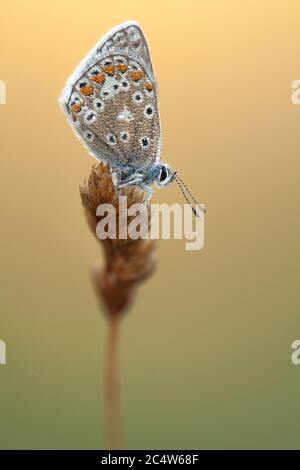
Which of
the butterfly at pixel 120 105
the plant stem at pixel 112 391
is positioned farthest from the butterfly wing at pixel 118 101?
the plant stem at pixel 112 391

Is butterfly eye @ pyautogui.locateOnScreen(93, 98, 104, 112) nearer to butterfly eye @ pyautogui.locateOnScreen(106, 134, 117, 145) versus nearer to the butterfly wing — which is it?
the butterfly wing

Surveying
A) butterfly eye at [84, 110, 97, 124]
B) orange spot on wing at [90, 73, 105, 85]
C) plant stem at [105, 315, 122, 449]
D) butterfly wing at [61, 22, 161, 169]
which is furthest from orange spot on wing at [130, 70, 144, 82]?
plant stem at [105, 315, 122, 449]

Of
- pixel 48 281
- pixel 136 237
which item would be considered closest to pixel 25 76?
pixel 48 281

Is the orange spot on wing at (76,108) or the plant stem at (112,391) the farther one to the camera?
the orange spot on wing at (76,108)

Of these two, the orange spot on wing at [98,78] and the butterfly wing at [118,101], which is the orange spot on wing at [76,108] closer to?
the butterfly wing at [118,101]

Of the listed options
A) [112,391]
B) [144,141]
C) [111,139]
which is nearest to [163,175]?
[144,141]

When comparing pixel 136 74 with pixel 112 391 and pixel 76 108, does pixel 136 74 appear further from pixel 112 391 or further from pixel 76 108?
pixel 112 391

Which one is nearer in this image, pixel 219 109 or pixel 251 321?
pixel 251 321
